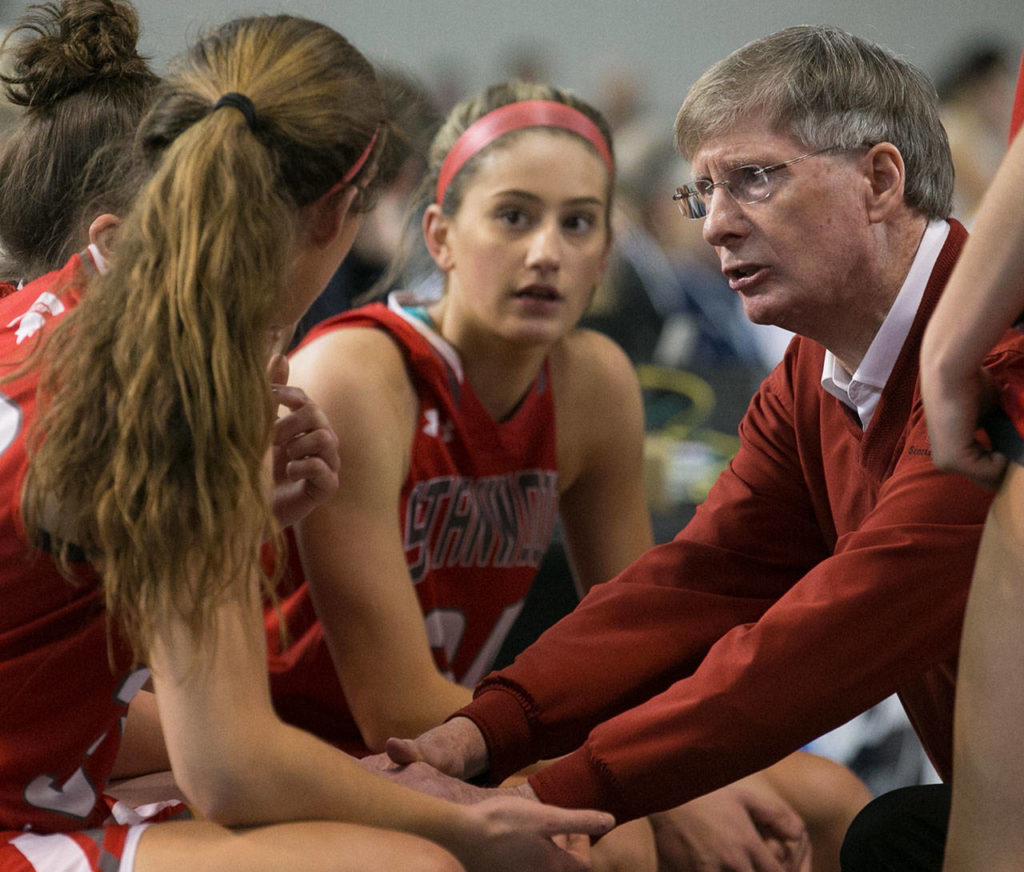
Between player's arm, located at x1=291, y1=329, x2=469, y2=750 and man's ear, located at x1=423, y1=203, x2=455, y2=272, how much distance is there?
15.8 inches

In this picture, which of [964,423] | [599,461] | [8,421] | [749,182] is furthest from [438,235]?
[964,423]

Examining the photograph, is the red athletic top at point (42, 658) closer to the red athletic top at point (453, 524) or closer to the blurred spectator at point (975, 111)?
the red athletic top at point (453, 524)

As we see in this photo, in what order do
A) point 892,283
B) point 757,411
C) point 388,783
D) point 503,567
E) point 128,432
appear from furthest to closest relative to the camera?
point 503,567, point 757,411, point 892,283, point 388,783, point 128,432

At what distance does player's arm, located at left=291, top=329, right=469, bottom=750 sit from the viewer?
1497mm

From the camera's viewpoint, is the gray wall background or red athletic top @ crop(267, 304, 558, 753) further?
the gray wall background

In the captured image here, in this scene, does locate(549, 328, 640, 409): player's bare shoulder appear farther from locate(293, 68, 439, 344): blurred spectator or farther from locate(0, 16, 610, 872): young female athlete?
locate(0, 16, 610, 872): young female athlete

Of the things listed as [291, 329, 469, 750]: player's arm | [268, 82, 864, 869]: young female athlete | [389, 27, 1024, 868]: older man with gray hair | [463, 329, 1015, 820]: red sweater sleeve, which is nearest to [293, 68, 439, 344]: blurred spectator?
[268, 82, 864, 869]: young female athlete

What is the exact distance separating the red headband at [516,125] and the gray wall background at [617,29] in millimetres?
1286

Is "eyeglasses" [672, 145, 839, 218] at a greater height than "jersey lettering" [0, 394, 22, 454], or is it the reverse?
"eyeglasses" [672, 145, 839, 218]

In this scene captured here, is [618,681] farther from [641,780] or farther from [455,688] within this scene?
[455,688]

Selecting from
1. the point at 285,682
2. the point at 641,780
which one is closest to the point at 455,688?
the point at 285,682

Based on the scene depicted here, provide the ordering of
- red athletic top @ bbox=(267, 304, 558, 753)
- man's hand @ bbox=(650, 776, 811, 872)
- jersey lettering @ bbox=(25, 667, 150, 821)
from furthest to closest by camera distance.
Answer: red athletic top @ bbox=(267, 304, 558, 753) → man's hand @ bbox=(650, 776, 811, 872) → jersey lettering @ bbox=(25, 667, 150, 821)

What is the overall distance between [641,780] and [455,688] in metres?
0.49

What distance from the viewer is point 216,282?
0.91 meters
